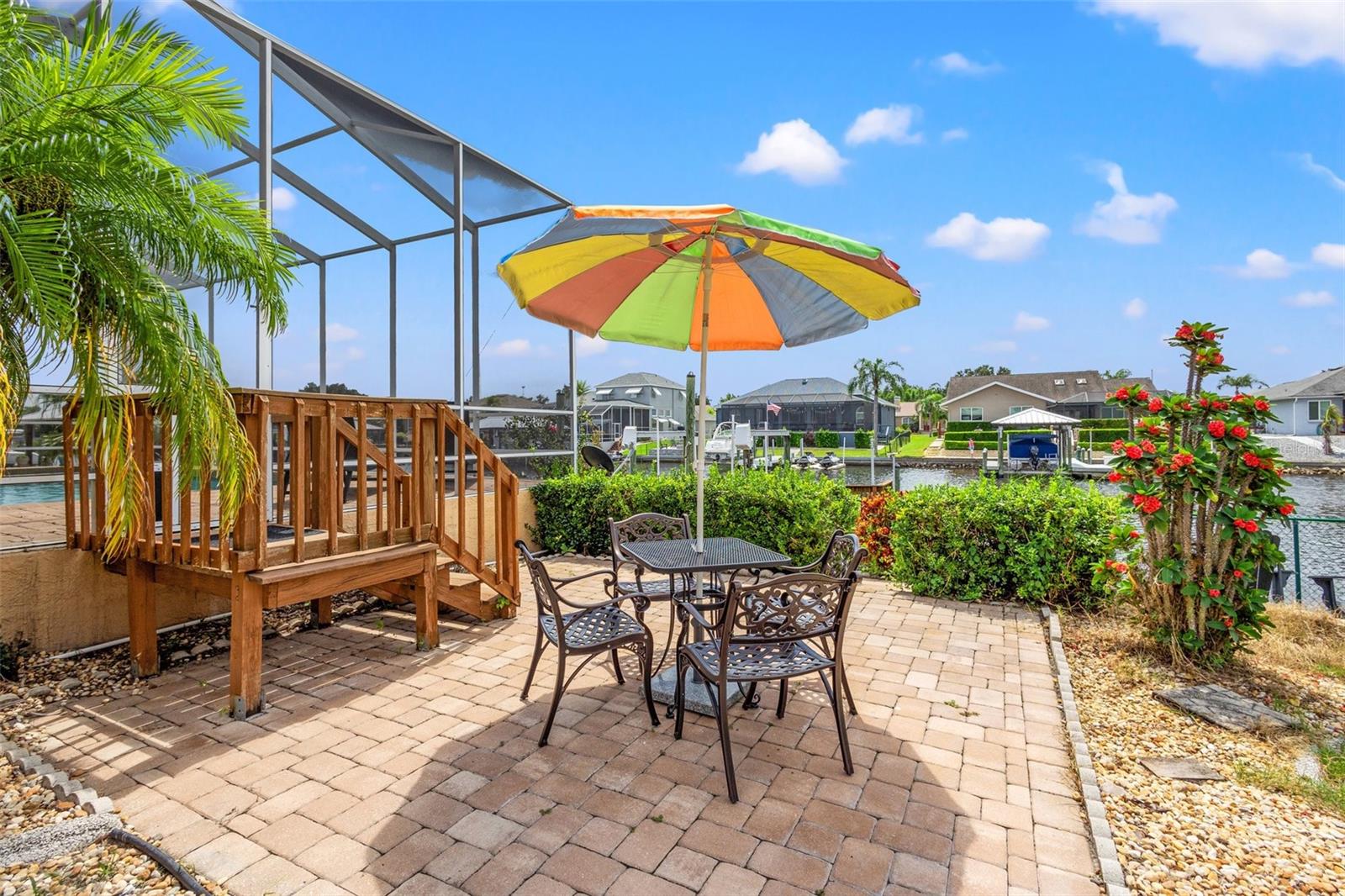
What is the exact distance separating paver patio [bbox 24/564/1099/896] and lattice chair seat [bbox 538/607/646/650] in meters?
0.42

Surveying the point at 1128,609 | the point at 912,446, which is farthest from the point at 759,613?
the point at 912,446

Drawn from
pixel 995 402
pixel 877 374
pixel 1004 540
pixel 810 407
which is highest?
pixel 877 374

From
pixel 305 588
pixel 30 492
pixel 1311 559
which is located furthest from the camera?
pixel 1311 559

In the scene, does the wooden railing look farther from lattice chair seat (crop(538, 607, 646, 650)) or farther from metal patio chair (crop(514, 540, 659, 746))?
lattice chair seat (crop(538, 607, 646, 650))

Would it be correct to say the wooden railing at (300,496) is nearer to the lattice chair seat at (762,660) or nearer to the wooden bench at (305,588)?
the wooden bench at (305,588)

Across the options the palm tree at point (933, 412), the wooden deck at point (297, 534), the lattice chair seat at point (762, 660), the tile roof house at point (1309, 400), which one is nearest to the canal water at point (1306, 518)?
the lattice chair seat at point (762, 660)

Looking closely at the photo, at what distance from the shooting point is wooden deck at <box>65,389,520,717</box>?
323 centimetres

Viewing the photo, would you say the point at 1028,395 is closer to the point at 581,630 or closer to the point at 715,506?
the point at 715,506

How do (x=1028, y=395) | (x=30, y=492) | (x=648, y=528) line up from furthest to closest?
1. (x=1028, y=395)
2. (x=648, y=528)
3. (x=30, y=492)

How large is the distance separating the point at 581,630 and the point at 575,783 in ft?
2.39

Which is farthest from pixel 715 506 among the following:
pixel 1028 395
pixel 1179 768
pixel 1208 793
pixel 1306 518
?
pixel 1028 395

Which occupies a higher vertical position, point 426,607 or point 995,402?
point 995,402

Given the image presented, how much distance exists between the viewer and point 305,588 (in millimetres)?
3484

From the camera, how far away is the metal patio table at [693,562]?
322 centimetres
